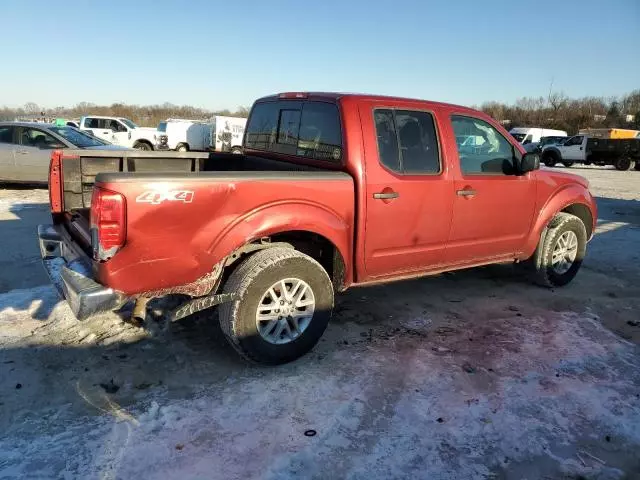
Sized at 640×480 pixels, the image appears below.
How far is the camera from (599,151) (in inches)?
1059

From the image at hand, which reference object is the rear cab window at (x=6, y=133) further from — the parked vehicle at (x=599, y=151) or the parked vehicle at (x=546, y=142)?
the parked vehicle at (x=599, y=151)

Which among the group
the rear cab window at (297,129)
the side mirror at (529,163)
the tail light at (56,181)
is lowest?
the tail light at (56,181)

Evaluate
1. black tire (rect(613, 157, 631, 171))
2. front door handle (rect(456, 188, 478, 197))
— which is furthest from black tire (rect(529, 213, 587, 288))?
black tire (rect(613, 157, 631, 171))

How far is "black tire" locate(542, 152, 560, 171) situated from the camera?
28750mm

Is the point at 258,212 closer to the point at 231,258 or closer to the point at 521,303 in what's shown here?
the point at 231,258

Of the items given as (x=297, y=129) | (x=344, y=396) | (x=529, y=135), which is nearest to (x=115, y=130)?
(x=297, y=129)

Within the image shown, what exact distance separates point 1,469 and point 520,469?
2610mm

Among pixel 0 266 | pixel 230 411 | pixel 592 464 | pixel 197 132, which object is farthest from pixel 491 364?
pixel 197 132

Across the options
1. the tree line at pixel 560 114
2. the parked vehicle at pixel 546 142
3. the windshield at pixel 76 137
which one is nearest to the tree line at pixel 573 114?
the tree line at pixel 560 114

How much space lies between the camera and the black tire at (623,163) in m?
26.3

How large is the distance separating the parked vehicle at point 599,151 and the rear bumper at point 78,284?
29.3 meters

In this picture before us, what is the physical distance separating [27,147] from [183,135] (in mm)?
15359

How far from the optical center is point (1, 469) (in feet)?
7.82

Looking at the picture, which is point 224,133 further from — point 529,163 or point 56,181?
point 529,163
